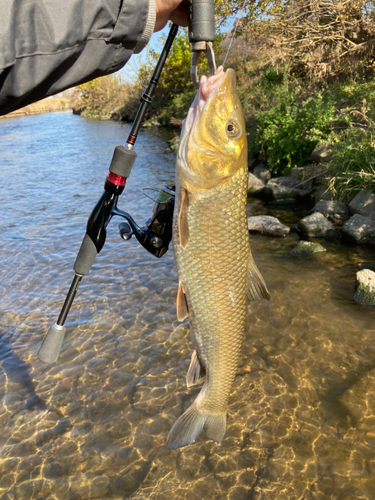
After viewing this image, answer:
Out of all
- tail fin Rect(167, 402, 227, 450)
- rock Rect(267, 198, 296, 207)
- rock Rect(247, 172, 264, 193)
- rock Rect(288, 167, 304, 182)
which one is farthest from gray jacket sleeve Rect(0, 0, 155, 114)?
rock Rect(247, 172, 264, 193)

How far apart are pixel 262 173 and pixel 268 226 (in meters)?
3.90

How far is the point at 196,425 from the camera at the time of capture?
2328 millimetres

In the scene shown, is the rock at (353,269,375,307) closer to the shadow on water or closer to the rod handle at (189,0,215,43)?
the shadow on water

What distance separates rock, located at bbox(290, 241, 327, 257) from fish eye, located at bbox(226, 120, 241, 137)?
553 centimetres

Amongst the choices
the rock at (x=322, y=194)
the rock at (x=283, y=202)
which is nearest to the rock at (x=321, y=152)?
the rock at (x=322, y=194)

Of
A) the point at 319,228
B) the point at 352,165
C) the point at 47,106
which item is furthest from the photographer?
the point at 47,106

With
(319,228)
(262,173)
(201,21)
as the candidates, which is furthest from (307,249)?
(201,21)

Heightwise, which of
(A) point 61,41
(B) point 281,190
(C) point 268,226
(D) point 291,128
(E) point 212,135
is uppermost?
(A) point 61,41

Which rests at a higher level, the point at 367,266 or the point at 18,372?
the point at 18,372

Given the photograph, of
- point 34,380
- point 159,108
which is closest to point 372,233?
point 34,380

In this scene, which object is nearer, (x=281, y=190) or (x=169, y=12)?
(x=169, y=12)

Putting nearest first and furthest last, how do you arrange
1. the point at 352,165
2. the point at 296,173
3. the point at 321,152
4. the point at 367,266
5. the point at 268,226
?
1. the point at 367,266
2. the point at 268,226
3. the point at 352,165
4. the point at 321,152
5. the point at 296,173

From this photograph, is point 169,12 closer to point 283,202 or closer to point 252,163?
point 283,202

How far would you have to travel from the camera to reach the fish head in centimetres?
203
